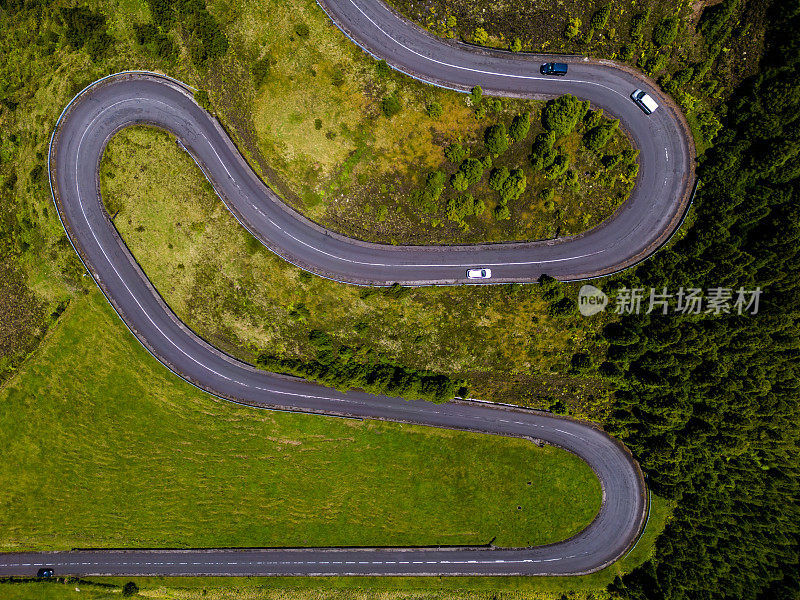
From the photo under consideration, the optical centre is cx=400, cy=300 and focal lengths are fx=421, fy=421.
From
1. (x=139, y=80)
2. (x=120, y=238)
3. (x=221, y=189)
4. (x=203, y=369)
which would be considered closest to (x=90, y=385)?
(x=203, y=369)

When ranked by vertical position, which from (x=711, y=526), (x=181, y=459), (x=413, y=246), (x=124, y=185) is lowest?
(x=711, y=526)

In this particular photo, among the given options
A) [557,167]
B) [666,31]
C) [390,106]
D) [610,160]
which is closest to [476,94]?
[390,106]

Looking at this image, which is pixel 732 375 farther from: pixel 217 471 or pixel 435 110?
pixel 217 471

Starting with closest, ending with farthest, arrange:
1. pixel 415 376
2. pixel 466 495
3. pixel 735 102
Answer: pixel 735 102 < pixel 415 376 < pixel 466 495

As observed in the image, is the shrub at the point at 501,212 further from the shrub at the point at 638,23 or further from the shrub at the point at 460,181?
the shrub at the point at 638,23

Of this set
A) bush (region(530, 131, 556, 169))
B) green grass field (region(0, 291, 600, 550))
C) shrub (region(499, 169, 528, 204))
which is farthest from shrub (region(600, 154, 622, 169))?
green grass field (region(0, 291, 600, 550))

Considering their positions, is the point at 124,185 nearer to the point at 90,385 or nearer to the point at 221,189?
the point at 221,189

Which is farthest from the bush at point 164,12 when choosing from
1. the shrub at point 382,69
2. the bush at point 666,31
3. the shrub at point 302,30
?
the bush at point 666,31

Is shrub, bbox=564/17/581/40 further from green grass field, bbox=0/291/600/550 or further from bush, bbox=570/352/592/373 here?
green grass field, bbox=0/291/600/550
